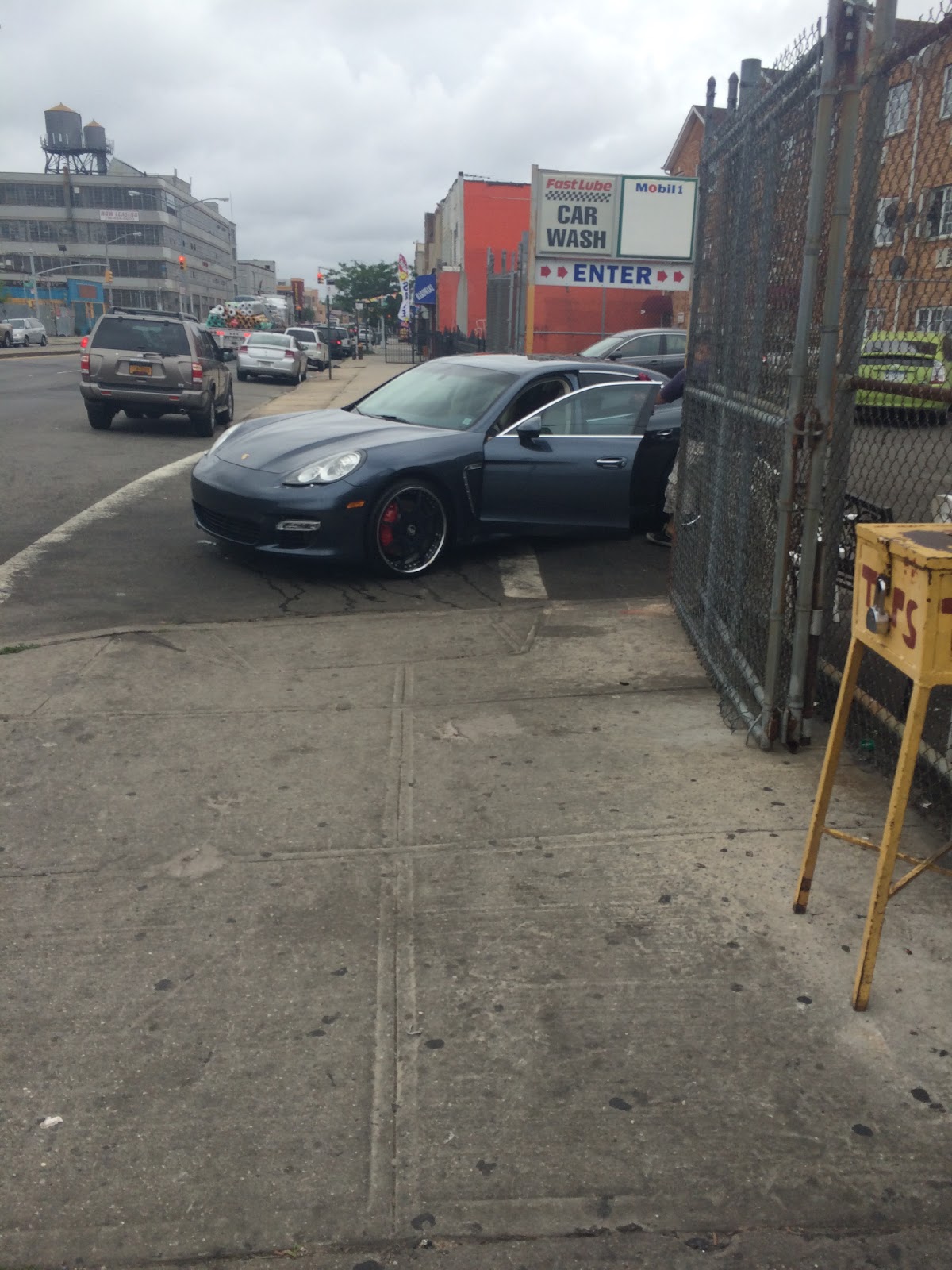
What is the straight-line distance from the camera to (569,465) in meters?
7.94

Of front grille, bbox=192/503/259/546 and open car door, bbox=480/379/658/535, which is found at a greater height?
open car door, bbox=480/379/658/535

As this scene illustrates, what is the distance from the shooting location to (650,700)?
5.08 metres

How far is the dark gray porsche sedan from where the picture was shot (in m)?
7.11

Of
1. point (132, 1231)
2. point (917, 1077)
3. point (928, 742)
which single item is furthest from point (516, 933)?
point (928, 742)

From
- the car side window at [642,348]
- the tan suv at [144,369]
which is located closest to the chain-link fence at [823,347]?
the tan suv at [144,369]

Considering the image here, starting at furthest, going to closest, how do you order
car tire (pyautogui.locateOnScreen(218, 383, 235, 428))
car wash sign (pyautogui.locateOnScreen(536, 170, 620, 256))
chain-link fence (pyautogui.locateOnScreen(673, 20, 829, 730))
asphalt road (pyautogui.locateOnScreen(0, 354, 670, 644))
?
car wash sign (pyautogui.locateOnScreen(536, 170, 620, 256)) → car tire (pyautogui.locateOnScreen(218, 383, 235, 428)) → asphalt road (pyautogui.locateOnScreen(0, 354, 670, 644)) → chain-link fence (pyautogui.locateOnScreen(673, 20, 829, 730))

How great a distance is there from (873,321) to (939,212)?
0.53 meters

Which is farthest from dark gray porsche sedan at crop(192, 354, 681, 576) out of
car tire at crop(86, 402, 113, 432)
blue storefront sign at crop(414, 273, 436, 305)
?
blue storefront sign at crop(414, 273, 436, 305)

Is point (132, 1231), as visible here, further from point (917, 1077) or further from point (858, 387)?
point (858, 387)

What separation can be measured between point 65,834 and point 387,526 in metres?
3.90

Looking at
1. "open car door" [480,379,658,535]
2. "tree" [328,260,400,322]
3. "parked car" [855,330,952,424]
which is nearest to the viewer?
"parked car" [855,330,952,424]

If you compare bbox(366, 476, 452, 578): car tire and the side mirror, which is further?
the side mirror

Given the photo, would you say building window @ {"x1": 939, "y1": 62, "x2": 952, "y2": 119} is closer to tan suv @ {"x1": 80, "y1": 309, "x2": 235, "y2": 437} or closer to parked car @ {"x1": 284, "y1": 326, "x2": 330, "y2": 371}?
tan suv @ {"x1": 80, "y1": 309, "x2": 235, "y2": 437}

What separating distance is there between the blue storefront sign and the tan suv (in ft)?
115
